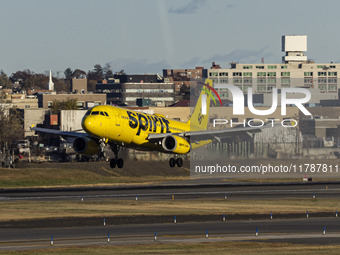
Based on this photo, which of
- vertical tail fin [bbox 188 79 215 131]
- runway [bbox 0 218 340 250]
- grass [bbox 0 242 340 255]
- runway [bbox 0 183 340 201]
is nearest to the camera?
grass [bbox 0 242 340 255]

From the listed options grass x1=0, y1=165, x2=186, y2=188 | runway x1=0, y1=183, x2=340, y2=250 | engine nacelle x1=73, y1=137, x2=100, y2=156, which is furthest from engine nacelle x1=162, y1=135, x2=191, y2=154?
grass x1=0, y1=165, x2=186, y2=188

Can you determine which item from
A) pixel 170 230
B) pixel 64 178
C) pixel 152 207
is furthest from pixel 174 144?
pixel 64 178

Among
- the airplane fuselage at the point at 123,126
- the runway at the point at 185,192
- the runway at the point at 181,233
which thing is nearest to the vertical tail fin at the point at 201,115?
the runway at the point at 185,192

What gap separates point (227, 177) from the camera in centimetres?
15462

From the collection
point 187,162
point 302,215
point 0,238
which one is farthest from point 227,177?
point 0,238

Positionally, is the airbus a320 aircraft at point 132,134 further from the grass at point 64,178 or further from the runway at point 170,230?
the grass at point 64,178

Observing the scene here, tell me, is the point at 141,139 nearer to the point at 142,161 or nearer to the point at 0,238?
the point at 0,238

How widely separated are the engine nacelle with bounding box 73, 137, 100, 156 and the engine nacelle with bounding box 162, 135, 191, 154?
305 inches

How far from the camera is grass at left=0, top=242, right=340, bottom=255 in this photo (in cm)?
7100

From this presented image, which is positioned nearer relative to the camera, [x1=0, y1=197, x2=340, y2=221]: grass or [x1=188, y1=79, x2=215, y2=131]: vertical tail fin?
[x1=0, y1=197, x2=340, y2=221]: grass

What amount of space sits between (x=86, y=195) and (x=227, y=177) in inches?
1513

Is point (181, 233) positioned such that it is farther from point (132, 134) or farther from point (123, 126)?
point (123, 126)

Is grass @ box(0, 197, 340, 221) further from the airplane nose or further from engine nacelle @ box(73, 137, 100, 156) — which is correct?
the airplane nose

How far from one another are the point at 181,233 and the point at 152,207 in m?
23.8
